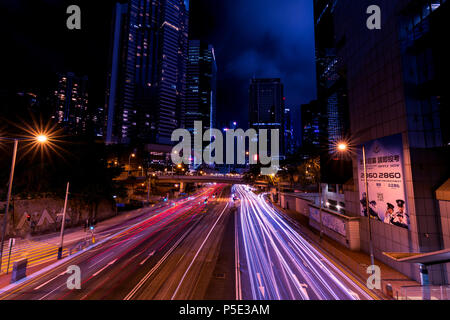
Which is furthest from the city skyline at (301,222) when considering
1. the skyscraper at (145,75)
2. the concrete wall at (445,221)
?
the skyscraper at (145,75)

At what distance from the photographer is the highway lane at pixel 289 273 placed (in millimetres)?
10992

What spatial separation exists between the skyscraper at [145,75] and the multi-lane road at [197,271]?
6194 inches

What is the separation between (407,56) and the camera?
13.9 metres

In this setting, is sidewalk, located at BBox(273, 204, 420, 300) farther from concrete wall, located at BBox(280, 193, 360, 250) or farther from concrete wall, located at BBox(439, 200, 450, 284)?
concrete wall, located at BBox(439, 200, 450, 284)

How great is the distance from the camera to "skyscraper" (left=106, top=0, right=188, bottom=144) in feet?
533

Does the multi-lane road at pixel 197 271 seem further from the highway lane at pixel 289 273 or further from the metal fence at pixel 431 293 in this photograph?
the metal fence at pixel 431 293

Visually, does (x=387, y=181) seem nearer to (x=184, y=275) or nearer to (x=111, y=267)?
(x=184, y=275)

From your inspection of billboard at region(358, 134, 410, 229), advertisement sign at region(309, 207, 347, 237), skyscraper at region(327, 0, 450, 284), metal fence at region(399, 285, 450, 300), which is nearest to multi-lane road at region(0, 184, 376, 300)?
metal fence at region(399, 285, 450, 300)

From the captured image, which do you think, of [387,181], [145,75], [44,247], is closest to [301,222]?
[387,181]

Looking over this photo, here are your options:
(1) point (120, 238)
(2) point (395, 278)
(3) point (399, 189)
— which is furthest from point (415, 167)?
(1) point (120, 238)

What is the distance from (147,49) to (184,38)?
5239cm

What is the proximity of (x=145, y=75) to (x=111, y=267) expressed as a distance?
184 meters

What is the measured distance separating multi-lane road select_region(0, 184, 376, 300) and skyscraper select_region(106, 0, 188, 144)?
157m
